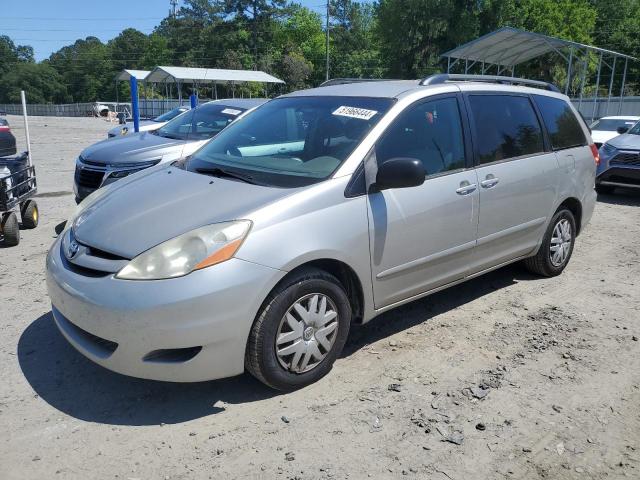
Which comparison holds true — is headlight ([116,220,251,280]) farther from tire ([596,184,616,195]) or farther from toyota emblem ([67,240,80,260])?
tire ([596,184,616,195])

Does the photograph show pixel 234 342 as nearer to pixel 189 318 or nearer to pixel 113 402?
pixel 189 318

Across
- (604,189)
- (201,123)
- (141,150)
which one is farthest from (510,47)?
(141,150)

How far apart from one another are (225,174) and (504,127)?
7.75 feet

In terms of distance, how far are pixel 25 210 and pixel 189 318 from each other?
5134mm

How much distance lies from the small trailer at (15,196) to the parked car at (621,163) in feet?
30.0

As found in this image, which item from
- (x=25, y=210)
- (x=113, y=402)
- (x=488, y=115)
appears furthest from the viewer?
(x=25, y=210)

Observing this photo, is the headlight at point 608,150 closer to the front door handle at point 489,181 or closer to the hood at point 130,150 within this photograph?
the front door handle at point 489,181

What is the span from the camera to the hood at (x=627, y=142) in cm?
952

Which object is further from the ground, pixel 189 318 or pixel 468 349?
pixel 189 318

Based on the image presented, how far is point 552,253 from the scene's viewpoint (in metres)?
5.23

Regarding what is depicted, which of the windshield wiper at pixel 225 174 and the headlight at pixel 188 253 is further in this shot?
the windshield wiper at pixel 225 174

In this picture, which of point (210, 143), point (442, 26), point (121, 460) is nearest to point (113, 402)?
point (121, 460)

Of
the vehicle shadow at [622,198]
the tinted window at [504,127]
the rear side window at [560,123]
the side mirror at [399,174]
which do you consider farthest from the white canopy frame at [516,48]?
the side mirror at [399,174]

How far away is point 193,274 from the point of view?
278 cm
